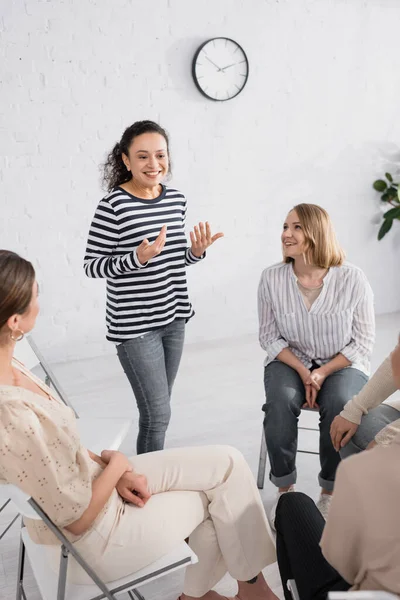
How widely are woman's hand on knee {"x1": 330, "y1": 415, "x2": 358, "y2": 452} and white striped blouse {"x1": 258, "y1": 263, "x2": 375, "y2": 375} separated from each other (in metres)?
0.40

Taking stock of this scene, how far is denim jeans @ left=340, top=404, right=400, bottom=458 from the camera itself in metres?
1.98

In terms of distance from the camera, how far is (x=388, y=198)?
4.84 metres

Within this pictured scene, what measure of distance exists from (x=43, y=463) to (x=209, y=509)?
50 centimetres

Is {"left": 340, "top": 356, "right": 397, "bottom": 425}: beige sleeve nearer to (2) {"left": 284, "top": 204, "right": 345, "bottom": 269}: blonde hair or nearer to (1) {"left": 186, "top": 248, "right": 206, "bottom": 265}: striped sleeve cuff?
(2) {"left": 284, "top": 204, "right": 345, "bottom": 269}: blonde hair

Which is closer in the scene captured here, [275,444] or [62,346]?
[275,444]

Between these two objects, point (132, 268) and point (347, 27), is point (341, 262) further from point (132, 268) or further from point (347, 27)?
point (347, 27)

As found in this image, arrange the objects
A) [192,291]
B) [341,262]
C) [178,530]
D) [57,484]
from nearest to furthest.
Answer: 1. [57,484]
2. [178,530]
3. [341,262]
4. [192,291]

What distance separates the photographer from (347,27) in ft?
14.9

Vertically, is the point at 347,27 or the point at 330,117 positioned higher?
the point at 347,27

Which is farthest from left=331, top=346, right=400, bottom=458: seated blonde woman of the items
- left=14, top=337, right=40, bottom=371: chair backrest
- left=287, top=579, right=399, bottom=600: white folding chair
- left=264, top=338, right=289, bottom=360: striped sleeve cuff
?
left=14, top=337, right=40, bottom=371: chair backrest

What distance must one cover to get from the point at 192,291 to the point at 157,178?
223cm

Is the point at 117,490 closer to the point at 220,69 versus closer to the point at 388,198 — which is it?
the point at 220,69

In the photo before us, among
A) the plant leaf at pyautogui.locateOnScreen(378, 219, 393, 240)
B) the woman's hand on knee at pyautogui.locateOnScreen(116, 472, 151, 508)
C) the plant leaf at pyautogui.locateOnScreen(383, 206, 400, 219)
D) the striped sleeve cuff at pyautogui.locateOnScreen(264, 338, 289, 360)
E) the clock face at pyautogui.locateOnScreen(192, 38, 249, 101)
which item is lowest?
the woman's hand on knee at pyautogui.locateOnScreen(116, 472, 151, 508)

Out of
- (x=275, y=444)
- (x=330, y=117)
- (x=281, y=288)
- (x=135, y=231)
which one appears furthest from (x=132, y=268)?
(x=330, y=117)
